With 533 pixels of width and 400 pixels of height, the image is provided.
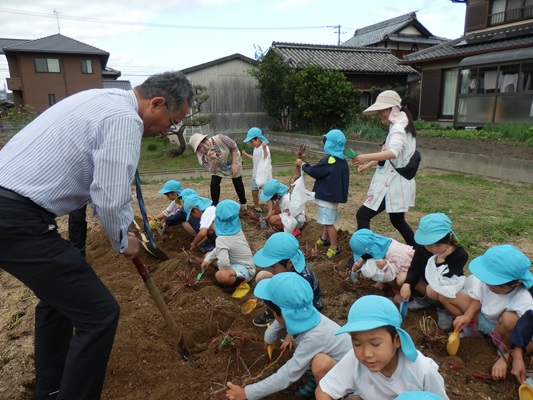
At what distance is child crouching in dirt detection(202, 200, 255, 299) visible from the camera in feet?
12.0

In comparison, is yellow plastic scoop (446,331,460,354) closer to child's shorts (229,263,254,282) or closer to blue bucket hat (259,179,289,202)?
child's shorts (229,263,254,282)

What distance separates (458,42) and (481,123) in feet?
13.1

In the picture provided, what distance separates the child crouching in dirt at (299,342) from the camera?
2053 millimetres

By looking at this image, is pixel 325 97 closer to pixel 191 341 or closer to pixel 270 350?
pixel 191 341

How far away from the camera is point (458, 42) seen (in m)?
14.9

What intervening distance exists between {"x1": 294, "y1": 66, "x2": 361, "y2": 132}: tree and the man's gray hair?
12190mm

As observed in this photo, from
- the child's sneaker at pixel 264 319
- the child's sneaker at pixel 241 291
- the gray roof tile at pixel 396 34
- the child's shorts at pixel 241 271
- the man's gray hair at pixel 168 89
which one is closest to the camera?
the man's gray hair at pixel 168 89

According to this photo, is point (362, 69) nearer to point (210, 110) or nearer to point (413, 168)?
point (210, 110)

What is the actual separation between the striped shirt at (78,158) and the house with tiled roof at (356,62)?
1638 centimetres

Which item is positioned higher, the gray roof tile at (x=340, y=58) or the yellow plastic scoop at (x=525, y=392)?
the gray roof tile at (x=340, y=58)

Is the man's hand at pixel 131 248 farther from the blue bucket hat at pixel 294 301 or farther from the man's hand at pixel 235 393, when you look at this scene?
the man's hand at pixel 235 393

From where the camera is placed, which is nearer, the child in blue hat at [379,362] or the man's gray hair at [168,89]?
the child in blue hat at [379,362]

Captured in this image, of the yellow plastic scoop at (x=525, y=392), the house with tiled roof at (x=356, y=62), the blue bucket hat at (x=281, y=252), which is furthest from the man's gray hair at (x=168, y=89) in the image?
the house with tiled roof at (x=356, y=62)

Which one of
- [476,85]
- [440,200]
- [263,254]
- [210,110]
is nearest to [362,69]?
[476,85]
